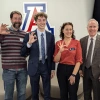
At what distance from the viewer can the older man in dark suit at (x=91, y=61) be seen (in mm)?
2377

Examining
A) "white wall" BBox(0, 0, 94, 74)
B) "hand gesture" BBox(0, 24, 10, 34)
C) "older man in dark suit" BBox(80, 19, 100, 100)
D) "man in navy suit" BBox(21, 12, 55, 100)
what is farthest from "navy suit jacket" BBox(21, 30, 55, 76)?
"white wall" BBox(0, 0, 94, 74)

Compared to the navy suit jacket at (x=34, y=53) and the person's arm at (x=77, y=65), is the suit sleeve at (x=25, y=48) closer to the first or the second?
the navy suit jacket at (x=34, y=53)

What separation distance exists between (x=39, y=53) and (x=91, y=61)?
28.9 inches

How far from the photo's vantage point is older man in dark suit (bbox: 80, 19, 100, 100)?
2.38 metres

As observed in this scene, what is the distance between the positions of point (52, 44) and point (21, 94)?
82 cm

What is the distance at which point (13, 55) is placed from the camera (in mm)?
2271

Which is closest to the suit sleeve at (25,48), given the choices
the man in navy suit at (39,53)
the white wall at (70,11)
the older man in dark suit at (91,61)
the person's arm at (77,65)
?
the man in navy suit at (39,53)

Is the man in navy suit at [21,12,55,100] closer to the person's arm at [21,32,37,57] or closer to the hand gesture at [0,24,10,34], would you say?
the person's arm at [21,32,37,57]

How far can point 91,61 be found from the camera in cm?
239

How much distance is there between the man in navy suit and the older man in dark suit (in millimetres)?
484

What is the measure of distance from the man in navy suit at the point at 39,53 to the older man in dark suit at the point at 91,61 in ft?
1.59

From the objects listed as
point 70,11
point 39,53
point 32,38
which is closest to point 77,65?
point 39,53

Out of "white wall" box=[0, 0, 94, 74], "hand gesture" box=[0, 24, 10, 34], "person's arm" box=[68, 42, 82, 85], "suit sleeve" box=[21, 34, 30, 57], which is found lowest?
"person's arm" box=[68, 42, 82, 85]

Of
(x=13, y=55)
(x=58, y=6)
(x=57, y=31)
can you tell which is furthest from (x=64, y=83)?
(x=58, y=6)
